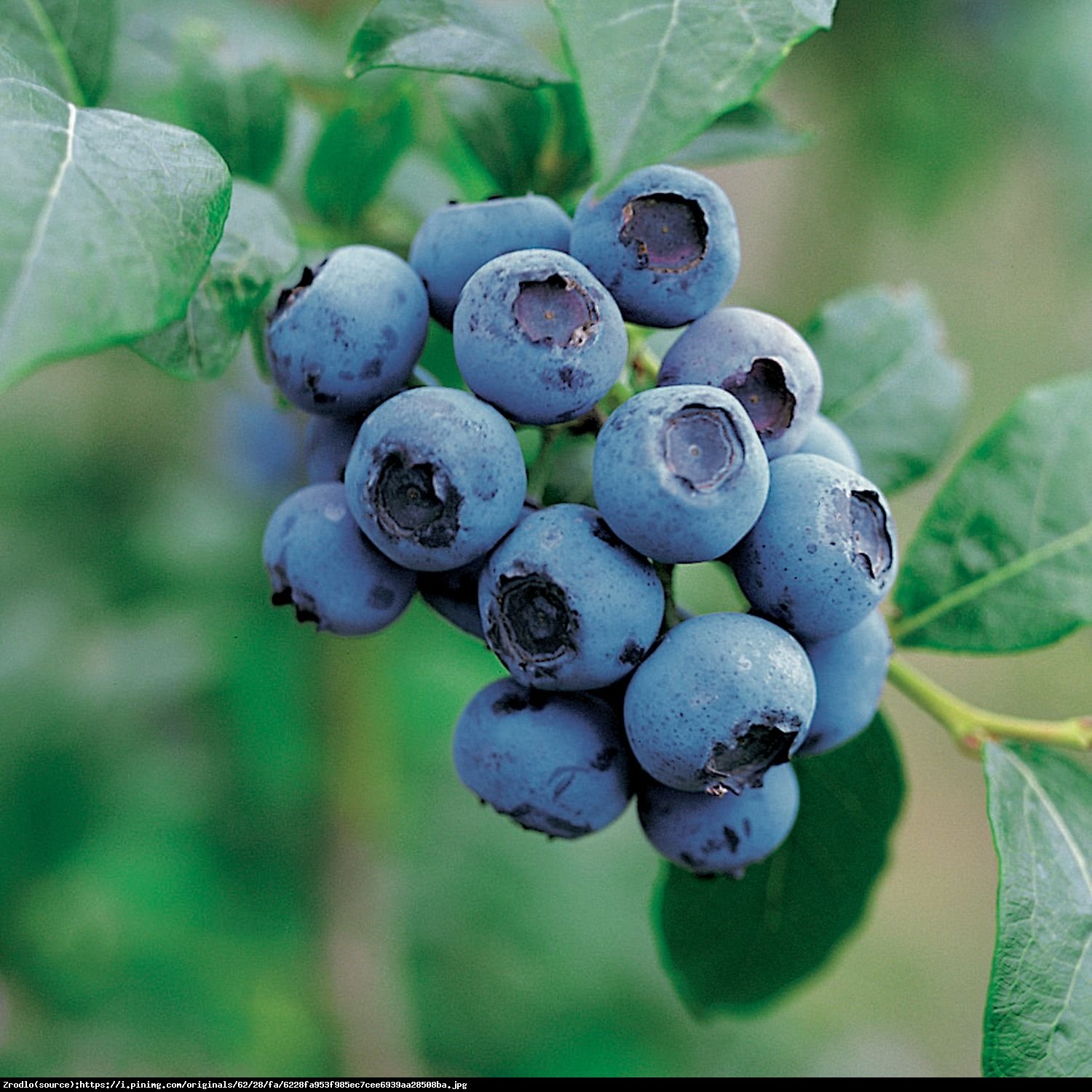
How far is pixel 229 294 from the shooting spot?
84 cm

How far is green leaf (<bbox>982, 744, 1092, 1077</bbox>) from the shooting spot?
0.84 metres

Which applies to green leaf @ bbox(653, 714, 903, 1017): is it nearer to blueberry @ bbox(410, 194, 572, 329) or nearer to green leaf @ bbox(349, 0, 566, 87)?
blueberry @ bbox(410, 194, 572, 329)

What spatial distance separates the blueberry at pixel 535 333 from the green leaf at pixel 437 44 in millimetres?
163

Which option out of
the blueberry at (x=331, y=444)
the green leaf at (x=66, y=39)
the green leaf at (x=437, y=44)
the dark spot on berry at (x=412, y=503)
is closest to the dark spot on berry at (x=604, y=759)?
the dark spot on berry at (x=412, y=503)

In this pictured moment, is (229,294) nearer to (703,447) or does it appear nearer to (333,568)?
(333,568)

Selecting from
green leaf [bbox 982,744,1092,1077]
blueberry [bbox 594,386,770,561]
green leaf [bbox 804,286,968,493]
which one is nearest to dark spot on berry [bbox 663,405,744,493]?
blueberry [bbox 594,386,770,561]

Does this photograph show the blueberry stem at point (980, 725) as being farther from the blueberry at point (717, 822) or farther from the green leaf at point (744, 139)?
the green leaf at point (744, 139)

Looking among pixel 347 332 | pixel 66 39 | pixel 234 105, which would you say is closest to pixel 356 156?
pixel 234 105

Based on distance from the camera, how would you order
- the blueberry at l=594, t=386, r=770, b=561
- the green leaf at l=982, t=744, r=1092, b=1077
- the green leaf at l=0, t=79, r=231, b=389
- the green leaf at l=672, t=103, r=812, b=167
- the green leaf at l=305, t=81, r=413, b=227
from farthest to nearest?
the green leaf at l=305, t=81, r=413, b=227 → the green leaf at l=672, t=103, r=812, b=167 → the green leaf at l=982, t=744, r=1092, b=1077 → the blueberry at l=594, t=386, r=770, b=561 → the green leaf at l=0, t=79, r=231, b=389

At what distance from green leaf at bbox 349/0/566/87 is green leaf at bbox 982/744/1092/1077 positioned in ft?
2.46

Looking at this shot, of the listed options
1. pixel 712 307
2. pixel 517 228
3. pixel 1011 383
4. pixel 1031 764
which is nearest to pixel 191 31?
pixel 517 228

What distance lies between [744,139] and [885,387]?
0.35m

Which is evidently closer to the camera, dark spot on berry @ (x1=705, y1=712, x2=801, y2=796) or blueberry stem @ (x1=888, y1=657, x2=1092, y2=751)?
dark spot on berry @ (x1=705, y1=712, x2=801, y2=796)

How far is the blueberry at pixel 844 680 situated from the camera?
0.89 m
